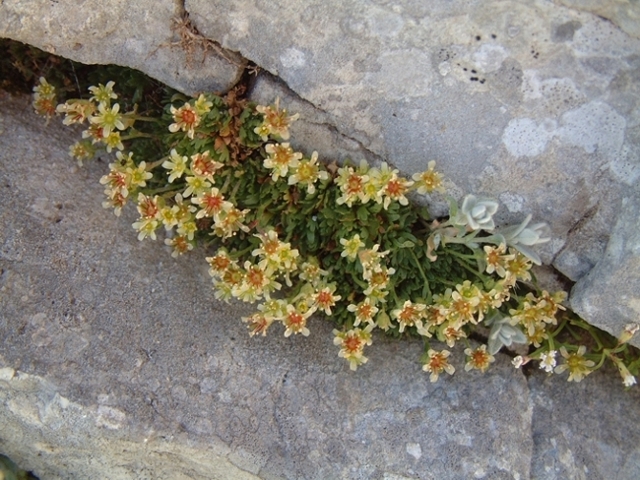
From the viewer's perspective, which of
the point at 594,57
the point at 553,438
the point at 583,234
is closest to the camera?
the point at 594,57

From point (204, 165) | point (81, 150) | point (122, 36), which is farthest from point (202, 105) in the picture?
point (81, 150)

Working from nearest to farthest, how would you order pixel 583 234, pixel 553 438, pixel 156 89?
pixel 583 234
pixel 553 438
pixel 156 89

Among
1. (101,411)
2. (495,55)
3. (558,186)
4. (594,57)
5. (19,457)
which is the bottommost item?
(19,457)

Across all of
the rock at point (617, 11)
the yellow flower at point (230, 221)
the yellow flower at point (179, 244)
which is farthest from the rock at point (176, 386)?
the rock at point (617, 11)

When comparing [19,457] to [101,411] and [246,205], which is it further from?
[246,205]

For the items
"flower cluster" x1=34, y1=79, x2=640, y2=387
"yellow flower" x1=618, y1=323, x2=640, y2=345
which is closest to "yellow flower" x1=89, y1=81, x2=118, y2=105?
"flower cluster" x1=34, y1=79, x2=640, y2=387

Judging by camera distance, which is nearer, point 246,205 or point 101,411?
point 101,411

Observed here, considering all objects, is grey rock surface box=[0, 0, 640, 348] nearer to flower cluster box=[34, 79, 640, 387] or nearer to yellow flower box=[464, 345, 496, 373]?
flower cluster box=[34, 79, 640, 387]

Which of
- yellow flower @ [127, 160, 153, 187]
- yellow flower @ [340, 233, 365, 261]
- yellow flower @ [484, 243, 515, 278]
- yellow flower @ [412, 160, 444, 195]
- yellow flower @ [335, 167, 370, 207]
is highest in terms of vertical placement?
yellow flower @ [412, 160, 444, 195]

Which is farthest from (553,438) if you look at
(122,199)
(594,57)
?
(122,199)
